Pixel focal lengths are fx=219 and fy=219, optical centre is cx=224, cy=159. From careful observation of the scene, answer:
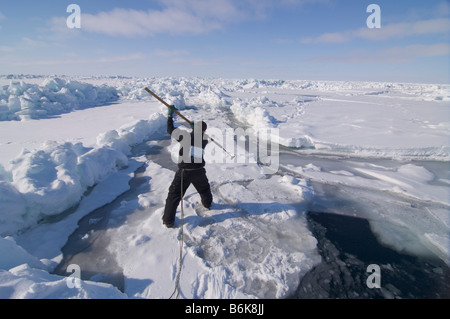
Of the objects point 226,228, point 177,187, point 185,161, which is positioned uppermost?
point 185,161

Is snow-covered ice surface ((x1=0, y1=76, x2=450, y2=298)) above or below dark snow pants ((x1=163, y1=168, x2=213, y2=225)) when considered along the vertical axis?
below

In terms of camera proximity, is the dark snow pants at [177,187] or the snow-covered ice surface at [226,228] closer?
the snow-covered ice surface at [226,228]

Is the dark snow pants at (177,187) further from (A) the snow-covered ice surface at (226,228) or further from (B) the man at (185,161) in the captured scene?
(A) the snow-covered ice surface at (226,228)

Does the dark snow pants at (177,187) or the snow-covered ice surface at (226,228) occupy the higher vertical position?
the dark snow pants at (177,187)

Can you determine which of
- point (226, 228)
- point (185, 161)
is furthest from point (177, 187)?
point (226, 228)

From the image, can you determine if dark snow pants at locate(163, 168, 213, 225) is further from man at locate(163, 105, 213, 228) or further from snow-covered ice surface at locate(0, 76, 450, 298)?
snow-covered ice surface at locate(0, 76, 450, 298)

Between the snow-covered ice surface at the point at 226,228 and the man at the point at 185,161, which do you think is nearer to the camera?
the snow-covered ice surface at the point at 226,228

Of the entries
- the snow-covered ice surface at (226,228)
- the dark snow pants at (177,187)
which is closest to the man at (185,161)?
the dark snow pants at (177,187)

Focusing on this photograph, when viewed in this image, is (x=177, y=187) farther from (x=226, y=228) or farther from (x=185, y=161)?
(x=226, y=228)

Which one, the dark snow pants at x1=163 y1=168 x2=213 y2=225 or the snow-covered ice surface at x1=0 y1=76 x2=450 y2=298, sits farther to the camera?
the dark snow pants at x1=163 y1=168 x2=213 y2=225

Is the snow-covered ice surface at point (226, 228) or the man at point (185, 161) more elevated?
the man at point (185, 161)

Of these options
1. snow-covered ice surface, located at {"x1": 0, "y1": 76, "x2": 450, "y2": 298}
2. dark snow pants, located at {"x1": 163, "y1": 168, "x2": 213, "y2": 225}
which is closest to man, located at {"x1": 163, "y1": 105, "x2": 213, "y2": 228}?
dark snow pants, located at {"x1": 163, "y1": 168, "x2": 213, "y2": 225}

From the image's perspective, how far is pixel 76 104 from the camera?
1437cm
